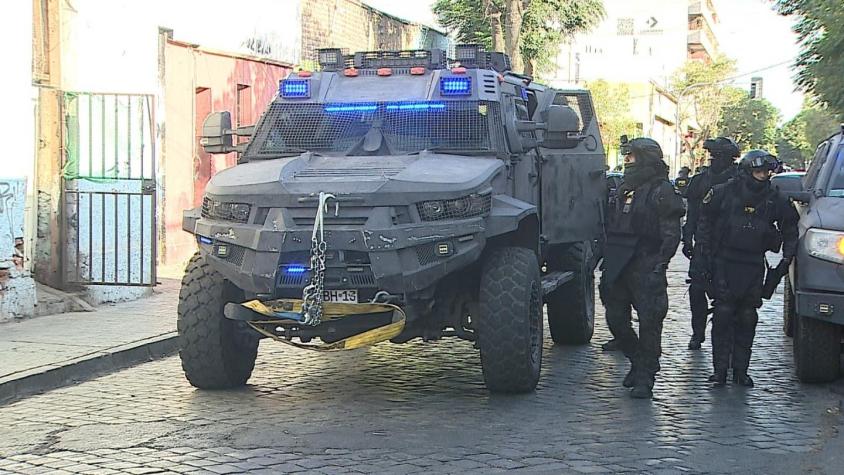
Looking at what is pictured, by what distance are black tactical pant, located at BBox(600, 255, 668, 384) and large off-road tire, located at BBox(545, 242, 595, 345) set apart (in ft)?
6.24

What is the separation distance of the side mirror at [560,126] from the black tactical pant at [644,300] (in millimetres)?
1155

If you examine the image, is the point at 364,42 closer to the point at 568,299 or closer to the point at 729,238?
the point at 568,299

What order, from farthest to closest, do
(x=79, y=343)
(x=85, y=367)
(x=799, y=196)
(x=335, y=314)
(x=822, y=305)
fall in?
(x=79, y=343) → (x=85, y=367) → (x=799, y=196) → (x=822, y=305) → (x=335, y=314)

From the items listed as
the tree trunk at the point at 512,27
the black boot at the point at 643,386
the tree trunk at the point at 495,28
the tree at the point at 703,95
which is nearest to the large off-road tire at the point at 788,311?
the black boot at the point at 643,386

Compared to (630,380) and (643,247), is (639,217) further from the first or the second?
(630,380)

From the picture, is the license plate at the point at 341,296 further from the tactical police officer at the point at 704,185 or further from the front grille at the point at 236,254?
the tactical police officer at the point at 704,185

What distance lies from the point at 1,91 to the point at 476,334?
5.96m

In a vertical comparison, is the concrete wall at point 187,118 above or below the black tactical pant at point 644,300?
above

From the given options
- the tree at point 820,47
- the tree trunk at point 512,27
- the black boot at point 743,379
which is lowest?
the black boot at point 743,379

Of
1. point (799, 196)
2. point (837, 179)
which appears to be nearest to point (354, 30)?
point (837, 179)

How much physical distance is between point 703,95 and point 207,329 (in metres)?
72.3

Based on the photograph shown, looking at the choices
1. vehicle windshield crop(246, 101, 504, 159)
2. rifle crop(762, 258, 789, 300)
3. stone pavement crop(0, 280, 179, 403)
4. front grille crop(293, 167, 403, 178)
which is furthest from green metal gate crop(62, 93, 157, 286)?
rifle crop(762, 258, 789, 300)

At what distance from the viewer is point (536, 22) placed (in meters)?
28.6

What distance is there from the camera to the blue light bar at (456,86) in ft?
28.4
